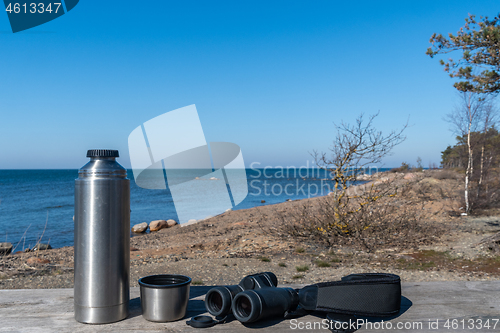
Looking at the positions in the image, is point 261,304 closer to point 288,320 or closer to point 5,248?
point 288,320

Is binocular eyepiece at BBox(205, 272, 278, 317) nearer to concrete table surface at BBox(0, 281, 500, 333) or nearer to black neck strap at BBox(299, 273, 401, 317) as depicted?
concrete table surface at BBox(0, 281, 500, 333)

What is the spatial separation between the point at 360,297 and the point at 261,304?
0.50 meters

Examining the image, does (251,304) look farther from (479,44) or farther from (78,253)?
(479,44)

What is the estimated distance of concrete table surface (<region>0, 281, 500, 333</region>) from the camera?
1.79 metres

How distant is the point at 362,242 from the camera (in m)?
8.30

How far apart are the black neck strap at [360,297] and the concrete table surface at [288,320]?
78mm

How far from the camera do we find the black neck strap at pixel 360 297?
70.7 inches

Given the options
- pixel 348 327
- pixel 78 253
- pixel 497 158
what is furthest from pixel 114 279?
pixel 497 158

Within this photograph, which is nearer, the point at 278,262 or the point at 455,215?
the point at 278,262

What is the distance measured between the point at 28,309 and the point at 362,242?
7404 mm

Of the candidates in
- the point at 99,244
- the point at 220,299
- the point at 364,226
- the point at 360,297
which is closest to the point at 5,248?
the point at 364,226

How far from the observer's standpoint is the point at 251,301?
1.74m

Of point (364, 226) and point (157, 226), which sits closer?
point (364, 226)

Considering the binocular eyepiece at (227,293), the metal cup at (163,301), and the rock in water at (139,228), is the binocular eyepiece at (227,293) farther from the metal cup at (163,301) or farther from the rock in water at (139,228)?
the rock in water at (139,228)
